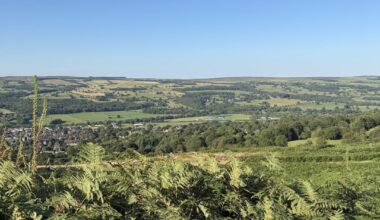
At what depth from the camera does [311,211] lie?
127 inches

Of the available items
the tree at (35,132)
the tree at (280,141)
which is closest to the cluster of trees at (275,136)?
the tree at (280,141)

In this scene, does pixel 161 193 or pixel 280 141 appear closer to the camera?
pixel 161 193

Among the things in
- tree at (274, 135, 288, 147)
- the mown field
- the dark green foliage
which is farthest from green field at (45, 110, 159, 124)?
the dark green foliage

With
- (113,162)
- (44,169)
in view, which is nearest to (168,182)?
(113,162)

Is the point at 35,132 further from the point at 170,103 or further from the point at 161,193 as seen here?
the point at 170,103

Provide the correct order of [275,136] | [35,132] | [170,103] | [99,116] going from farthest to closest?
[170,103] → [99,116] → [275,136] → [35,132]

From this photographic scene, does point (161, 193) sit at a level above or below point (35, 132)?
below

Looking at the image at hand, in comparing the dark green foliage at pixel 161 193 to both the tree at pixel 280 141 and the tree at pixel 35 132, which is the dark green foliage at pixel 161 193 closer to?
the tree at pixel 35 132

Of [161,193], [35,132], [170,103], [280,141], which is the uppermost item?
[35,132]

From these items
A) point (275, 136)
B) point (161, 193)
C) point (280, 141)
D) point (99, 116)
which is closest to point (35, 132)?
point (161, 193)

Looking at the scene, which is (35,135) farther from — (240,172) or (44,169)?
(240,172)

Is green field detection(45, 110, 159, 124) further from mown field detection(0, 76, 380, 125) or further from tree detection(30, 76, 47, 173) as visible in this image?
tree detection(30, 76, 47, 173)

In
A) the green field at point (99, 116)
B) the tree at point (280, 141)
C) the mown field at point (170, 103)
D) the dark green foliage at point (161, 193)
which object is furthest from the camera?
the mown field at point (170, 103)

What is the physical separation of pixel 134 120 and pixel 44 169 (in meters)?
121
